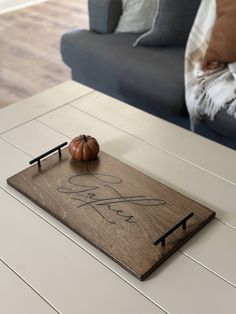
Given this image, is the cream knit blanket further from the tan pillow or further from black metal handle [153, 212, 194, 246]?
black metal handle [153, 212, 194, 246]

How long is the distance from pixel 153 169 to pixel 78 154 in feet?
0.73

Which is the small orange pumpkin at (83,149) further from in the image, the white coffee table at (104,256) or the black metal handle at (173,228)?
the black metal handle at (173,228)

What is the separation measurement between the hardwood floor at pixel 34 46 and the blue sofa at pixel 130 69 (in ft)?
1.65

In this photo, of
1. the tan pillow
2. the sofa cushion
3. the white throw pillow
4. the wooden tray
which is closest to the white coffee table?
the wooden tray

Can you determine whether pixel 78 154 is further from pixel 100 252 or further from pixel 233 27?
pixel 233 27

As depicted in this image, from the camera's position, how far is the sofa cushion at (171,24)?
6.80 feet

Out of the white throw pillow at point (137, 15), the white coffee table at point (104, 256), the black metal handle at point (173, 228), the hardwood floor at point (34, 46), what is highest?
the white throw pillow at point (137, 15)

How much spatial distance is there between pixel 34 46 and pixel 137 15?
1289 millimetres

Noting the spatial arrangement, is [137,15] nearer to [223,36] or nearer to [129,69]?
[129,69]

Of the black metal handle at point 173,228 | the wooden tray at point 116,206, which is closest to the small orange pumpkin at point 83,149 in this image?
the wooden tray at point 116,206

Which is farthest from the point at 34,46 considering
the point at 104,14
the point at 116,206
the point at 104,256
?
the point at 104,256

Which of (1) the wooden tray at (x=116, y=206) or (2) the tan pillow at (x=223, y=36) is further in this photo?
(2) the tan pillow at (x=223, y=36)

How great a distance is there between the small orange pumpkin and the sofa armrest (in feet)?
3.72

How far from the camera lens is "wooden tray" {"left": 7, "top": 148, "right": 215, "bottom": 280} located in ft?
3.31
